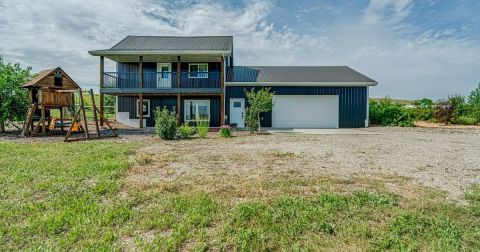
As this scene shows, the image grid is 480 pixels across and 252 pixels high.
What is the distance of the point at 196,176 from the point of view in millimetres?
5086

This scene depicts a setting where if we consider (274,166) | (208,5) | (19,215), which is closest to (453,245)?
(274,166)

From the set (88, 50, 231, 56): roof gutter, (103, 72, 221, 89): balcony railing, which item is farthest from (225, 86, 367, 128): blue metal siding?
(88, 50, 231, 56): roof gutter

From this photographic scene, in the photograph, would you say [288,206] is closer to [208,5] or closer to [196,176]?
[196,176]

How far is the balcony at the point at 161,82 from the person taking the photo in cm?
1595

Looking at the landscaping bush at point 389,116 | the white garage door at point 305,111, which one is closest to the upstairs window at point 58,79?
the white garage door at point 305,111

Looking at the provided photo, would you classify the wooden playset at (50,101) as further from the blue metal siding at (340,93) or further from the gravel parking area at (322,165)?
the blue metal siding at (340,93)

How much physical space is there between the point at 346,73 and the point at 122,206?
19.3 m

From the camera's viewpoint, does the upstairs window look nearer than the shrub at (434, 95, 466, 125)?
Yes

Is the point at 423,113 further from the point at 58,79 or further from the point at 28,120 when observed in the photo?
the point at 28,120

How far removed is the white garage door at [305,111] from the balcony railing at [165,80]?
178 inches

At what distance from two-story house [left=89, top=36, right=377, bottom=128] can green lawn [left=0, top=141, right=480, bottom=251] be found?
40.4ft

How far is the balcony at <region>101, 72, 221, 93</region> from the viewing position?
628 inches

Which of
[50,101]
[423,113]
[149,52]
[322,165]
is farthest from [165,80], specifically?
[423,113]

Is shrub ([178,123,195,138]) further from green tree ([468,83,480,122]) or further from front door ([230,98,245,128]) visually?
green tree ([468,83,480,122])
